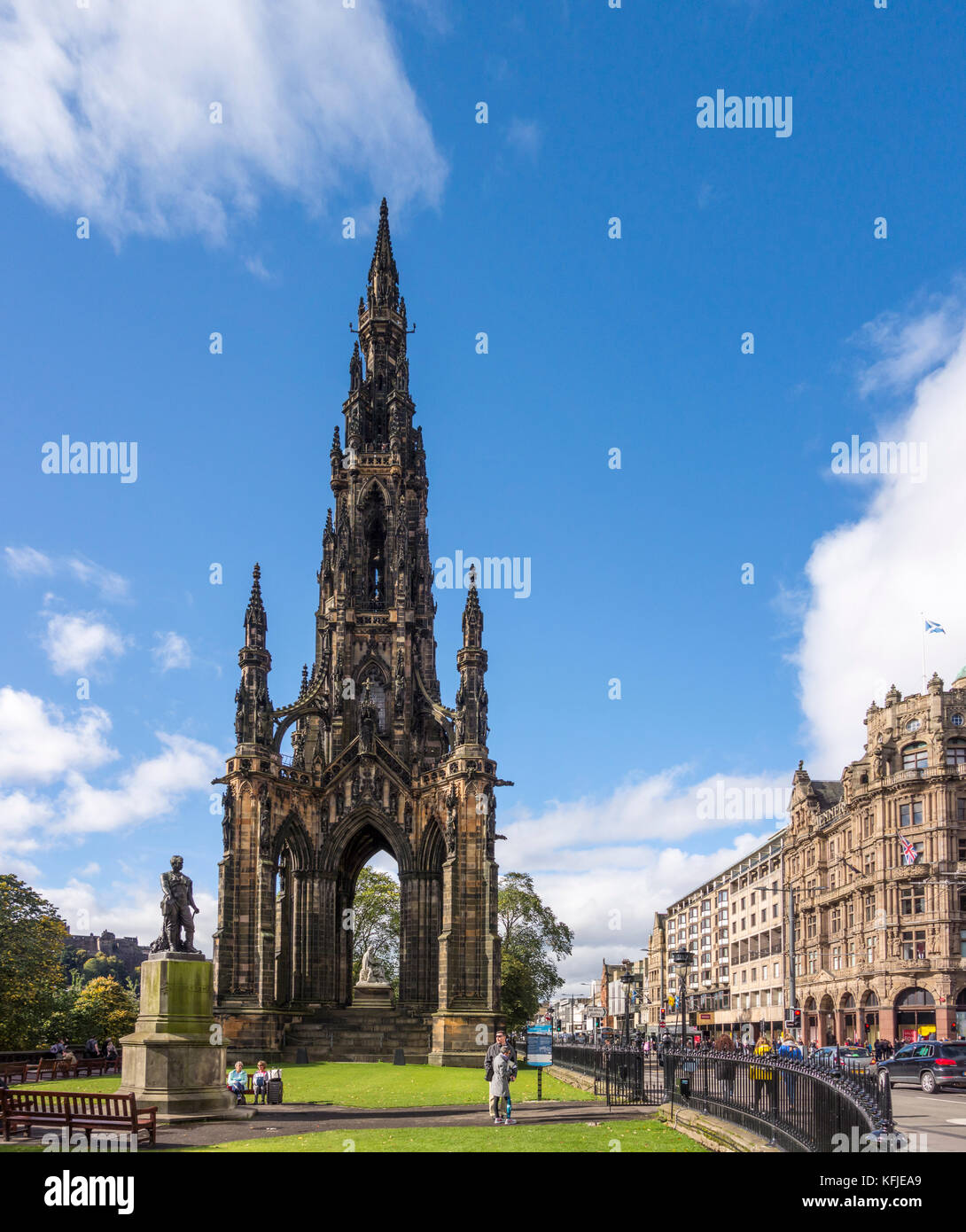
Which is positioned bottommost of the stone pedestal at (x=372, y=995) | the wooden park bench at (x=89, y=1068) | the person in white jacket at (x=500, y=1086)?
the wooden park bench at (x=89, y=1068)

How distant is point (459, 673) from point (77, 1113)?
31.0m

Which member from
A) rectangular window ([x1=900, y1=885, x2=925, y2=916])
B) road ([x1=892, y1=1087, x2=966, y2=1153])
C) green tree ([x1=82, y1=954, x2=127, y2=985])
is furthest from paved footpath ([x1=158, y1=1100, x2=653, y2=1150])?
green tree ([x1=82, y1=954, x2=127, y2=985])

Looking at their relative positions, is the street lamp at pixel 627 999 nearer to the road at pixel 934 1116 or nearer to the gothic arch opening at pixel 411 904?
the gothic arch opening at pixel 411 904

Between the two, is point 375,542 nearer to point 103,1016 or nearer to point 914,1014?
point 103,1016

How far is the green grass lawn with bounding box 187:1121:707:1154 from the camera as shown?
1523 centimetres

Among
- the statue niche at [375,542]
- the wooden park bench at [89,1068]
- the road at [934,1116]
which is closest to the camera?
the road at [934,1116]

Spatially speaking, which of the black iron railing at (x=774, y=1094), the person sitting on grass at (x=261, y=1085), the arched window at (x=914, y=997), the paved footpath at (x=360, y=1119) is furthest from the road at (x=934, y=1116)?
the arched window at (x=914, y=997)

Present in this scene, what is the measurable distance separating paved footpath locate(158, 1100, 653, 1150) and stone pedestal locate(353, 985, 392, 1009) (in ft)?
80.3

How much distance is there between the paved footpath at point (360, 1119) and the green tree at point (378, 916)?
52166 mm

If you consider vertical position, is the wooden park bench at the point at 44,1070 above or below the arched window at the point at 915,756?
below

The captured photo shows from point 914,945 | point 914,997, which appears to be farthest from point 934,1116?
point 914,997

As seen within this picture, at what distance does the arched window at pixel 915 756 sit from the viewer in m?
61.0
